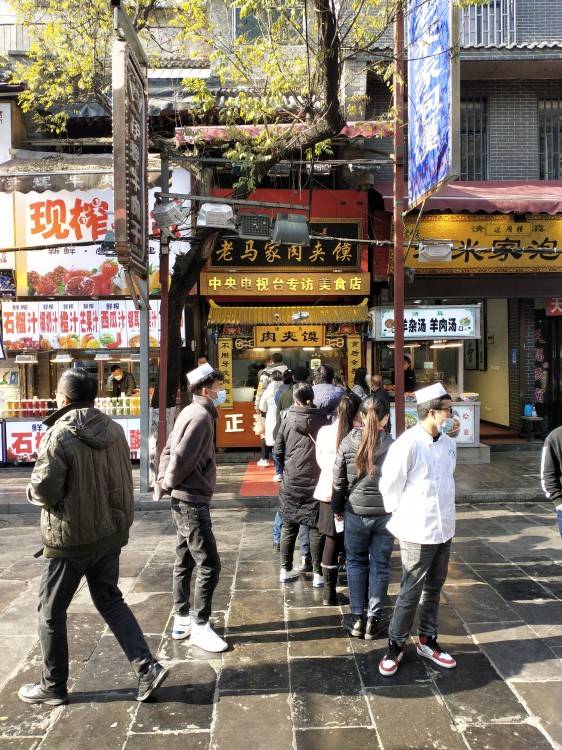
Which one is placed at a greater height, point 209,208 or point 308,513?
point 209,208

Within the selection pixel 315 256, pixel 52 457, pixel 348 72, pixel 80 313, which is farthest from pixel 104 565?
pixel 348 72

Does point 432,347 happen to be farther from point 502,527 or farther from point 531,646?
point 531,646

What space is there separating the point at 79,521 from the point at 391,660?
7.29ft

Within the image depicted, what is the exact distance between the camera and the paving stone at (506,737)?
3359 millimetres

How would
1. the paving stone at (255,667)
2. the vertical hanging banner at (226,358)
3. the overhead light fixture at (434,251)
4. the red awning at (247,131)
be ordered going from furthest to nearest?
1. the vertical hanging banner at (226,358)
2. the overhead light fixture at (434,251)
3. the red awning at (247,131)
4. the paving stone at (255,667)

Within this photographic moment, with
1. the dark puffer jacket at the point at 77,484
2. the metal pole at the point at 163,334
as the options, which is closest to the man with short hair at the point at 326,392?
the dark puffer jacket at the point at 77,484

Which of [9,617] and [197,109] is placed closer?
[9,617]

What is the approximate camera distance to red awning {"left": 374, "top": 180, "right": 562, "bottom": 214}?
11594 mm

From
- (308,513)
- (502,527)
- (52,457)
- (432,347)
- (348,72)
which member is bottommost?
(502,527)

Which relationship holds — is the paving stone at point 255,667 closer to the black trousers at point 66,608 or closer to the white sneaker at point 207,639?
the white sneaker at point 207,639

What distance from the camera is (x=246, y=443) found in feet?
42.7

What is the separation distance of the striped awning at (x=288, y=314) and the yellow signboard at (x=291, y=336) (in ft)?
0.44

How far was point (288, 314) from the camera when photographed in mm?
12844

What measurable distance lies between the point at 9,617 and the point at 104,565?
6.56ft
